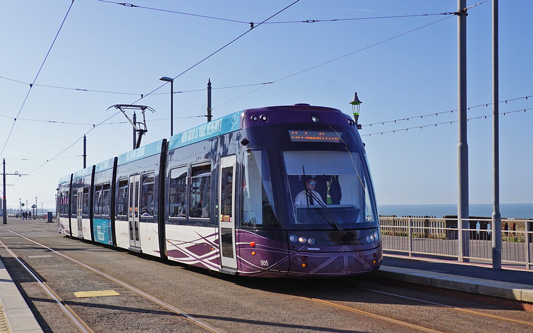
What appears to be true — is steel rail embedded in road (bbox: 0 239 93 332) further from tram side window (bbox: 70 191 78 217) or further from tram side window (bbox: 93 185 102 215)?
tram side window (bbox: 70 191 78 217)

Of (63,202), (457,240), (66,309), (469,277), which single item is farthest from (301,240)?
(63,202)

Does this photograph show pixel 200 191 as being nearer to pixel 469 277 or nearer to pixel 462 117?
pixel 469 277

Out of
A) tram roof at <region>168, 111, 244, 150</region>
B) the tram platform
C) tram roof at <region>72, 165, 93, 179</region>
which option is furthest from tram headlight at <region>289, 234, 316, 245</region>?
tram roof at <region>72, 165, 93, 179</region>

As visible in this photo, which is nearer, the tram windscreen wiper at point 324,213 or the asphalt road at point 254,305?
the asphalt road at point 254,305

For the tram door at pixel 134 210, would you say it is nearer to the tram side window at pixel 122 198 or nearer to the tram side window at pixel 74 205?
the tram side window at pixel 122 198

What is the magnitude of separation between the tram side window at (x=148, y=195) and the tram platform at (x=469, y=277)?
6.43 meters

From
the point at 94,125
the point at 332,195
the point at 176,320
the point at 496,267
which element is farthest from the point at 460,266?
the point at 94,125

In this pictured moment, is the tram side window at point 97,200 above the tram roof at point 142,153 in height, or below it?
below

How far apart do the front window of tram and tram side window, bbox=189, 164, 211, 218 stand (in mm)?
2639

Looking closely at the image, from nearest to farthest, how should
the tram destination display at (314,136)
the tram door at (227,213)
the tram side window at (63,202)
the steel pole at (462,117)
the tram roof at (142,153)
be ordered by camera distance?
the tram destination display at (314,136), the tram door at (227,213), the steel pole at (462,117), the tram roof at (142,153), the tram side window at (63,202)

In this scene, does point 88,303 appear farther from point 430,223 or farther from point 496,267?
point 430,223

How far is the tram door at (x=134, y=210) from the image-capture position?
1795cm

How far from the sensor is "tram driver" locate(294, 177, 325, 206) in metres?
10.4

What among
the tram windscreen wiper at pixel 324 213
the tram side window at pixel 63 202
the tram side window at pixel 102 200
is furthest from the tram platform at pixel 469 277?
the tram side window at pixel 63 202
